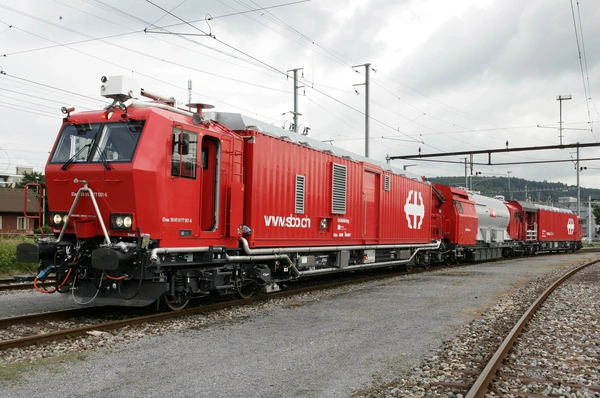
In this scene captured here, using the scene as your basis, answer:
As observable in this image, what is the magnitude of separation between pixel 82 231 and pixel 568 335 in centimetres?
778

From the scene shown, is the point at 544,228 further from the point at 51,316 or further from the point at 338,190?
the point at 51,316

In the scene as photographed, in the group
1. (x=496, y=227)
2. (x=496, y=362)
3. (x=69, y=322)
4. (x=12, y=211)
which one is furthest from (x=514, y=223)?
(x=12, y=211)

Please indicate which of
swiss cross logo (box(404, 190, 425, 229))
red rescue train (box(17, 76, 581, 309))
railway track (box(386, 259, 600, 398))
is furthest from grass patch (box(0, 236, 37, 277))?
railway track (box(386, 259, 600, 398))

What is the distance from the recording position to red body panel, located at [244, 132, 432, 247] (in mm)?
10398

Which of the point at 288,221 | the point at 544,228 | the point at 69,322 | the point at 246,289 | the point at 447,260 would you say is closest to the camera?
the point at 69,322

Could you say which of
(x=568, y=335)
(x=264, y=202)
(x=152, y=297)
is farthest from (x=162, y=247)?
(x=568, y=335)

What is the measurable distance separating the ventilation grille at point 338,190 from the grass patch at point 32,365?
774cm


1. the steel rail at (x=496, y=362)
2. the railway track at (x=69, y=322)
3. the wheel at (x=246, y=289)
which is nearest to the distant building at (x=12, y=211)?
the wheel at (x=246, y=289)

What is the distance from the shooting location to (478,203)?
2570cm

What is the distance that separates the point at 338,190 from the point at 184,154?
5.48 m

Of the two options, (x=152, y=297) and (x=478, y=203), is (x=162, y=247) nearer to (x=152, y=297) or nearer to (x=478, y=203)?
(x=152, y=297)

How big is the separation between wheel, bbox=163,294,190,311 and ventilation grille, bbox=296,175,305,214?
11.3ft

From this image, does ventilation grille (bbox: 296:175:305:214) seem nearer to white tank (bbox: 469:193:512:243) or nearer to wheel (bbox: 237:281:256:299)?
wheel (bbox: 237:281:256:299)

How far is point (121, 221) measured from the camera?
817 cm
